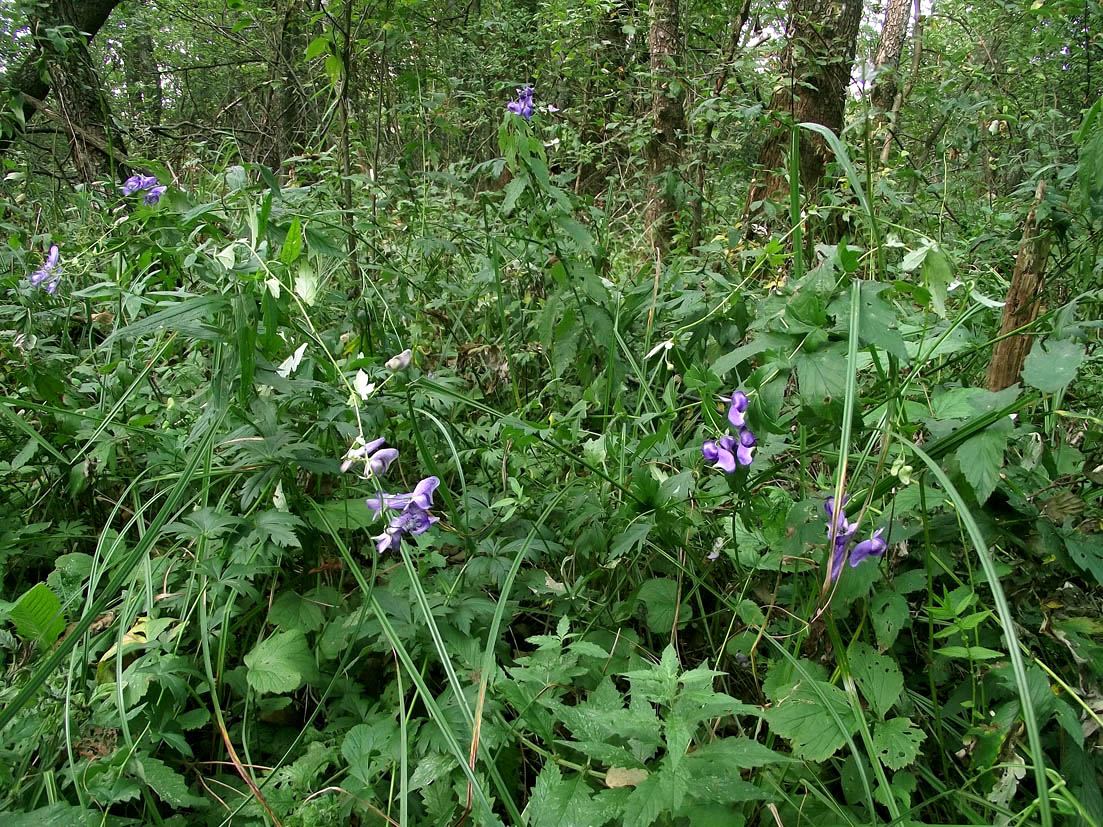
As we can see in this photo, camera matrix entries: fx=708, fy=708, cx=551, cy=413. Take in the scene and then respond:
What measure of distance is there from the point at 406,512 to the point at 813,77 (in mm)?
3426

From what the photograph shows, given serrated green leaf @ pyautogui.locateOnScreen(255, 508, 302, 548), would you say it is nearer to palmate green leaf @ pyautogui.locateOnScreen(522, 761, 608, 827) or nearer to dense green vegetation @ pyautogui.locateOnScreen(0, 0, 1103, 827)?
dense green vegetation @ pyautogui.locateOnScreen(0, 0, 1103, 827)

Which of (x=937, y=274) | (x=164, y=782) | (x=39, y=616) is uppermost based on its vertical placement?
(x=937, y=274)

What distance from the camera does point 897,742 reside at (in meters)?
1.08

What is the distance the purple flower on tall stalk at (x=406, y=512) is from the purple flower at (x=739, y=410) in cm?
55

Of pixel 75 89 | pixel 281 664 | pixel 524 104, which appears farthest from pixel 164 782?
pixel 75 89

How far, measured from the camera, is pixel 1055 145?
125 inches

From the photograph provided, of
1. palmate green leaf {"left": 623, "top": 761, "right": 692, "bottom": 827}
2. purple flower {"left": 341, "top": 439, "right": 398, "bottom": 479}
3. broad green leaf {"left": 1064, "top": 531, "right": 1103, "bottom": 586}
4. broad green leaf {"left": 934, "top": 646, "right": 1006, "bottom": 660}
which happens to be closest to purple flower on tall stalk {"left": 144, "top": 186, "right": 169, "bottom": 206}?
purple flower {"left": 341, "top": 439, "right": 398, "bottom": 479}

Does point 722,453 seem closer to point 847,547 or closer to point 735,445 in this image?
point 735,445

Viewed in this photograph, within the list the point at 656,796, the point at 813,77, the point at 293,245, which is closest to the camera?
the point at 656,796

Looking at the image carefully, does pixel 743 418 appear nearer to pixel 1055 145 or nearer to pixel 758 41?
pixel 1055 145

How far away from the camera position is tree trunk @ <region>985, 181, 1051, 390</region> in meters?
1.53

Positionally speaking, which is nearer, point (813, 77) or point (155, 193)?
point (155, 193)

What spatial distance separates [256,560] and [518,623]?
0.58 meters

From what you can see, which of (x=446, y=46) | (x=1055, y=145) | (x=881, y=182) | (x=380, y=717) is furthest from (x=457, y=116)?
(x=380, y=717)
